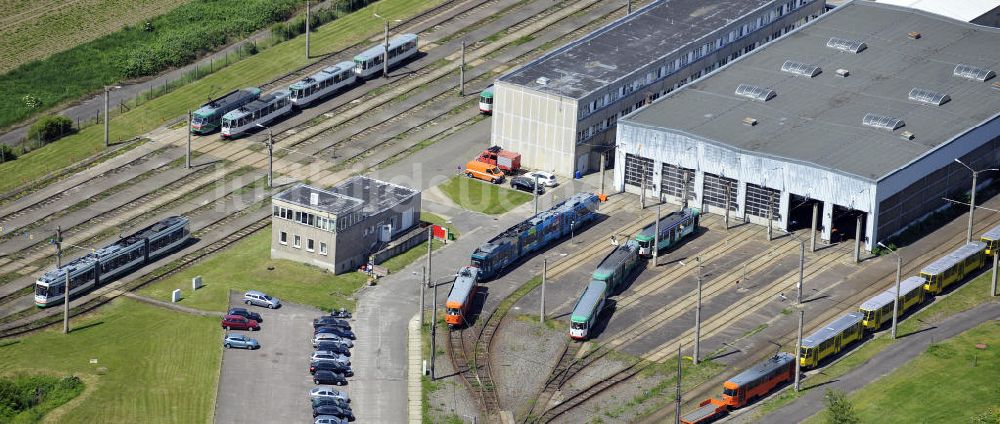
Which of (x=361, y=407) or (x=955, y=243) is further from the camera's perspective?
(x=955, y=243)

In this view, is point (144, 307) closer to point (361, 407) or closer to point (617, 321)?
point (361, 407)

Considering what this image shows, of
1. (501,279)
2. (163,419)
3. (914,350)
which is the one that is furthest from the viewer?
(501,279)

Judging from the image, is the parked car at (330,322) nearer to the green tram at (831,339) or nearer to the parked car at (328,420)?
the parked car at (328,420)

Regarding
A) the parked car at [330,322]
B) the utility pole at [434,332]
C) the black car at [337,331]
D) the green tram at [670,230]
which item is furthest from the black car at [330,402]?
the green tram at [670,230]

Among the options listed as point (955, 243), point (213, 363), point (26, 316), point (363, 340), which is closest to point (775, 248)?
point (955, 243)

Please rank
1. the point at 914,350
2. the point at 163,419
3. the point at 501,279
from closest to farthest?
the point at 163,419 < the point at 914,350 < the point at 501,279

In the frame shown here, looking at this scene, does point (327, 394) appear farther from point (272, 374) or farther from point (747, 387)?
point (747, 387)
